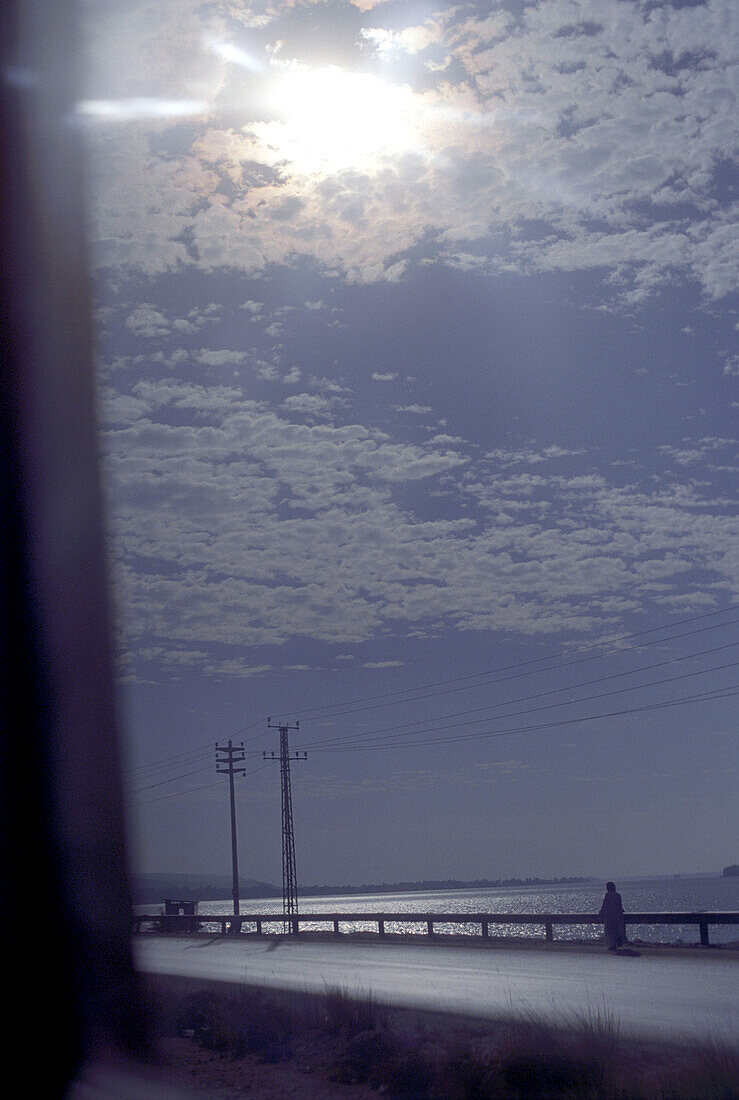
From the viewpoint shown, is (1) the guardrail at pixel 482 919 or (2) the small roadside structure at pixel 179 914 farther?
(2) the small roadside structure at pixel 179 914

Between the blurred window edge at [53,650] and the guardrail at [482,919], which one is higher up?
the blurred window edge at [53,650]

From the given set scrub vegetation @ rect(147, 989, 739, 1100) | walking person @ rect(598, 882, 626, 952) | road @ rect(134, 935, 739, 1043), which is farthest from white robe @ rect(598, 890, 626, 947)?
scrub vegetation @ rect(147, 989, 739, 1100)

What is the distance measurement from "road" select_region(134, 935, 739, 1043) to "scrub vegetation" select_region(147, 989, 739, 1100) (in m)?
0.79

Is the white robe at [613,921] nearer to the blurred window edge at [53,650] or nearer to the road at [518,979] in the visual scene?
the road at [518,979]

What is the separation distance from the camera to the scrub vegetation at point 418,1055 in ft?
29.6

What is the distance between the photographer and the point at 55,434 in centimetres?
1861

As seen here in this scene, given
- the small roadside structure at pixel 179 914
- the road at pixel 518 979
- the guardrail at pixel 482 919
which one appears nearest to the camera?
the road at pixel 518 979

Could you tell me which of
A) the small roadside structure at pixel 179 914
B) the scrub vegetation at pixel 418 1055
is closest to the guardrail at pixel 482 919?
the small roadside structure at pixel 179 914

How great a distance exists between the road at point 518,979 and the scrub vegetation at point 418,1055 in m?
0.79

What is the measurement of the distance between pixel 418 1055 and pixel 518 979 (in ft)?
27.0

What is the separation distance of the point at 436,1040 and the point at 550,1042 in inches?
93.7

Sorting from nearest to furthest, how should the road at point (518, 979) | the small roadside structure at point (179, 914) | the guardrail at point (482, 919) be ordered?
1. the road at point (518, 979)
2. the guardrail at point (482, 919)
3. the small roadside structure at point (179, 914)

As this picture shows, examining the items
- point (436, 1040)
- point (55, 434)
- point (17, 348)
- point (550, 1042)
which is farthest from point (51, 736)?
point (550, 1042)

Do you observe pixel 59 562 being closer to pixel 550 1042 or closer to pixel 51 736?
pixel 51 736
